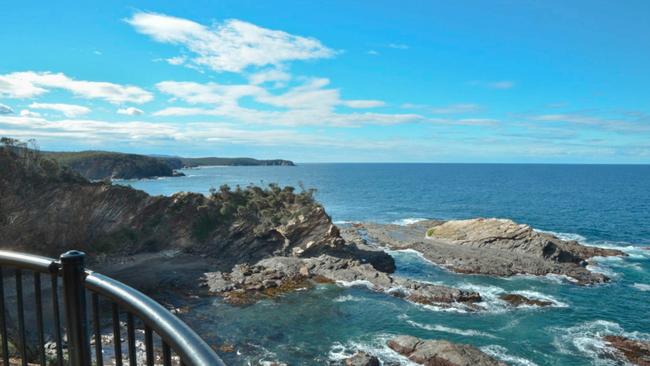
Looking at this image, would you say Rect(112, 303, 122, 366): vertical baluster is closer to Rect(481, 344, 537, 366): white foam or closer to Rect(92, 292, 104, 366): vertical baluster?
Rect(92, 292, 104, 366): vertical baluster

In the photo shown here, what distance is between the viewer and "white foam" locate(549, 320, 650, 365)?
24.8 metres

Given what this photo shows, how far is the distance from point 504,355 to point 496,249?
26856mm

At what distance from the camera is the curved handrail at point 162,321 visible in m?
2.09

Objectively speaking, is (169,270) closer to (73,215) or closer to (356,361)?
(73,215)

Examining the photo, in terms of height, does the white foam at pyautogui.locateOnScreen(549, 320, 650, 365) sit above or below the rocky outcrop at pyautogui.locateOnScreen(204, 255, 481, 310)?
below

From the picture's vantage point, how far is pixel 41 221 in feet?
128

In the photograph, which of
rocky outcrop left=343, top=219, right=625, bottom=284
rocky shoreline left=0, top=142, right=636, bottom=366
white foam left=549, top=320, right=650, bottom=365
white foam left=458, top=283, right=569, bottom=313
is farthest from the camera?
rocky outcrop left=343, top=219, right=625, bottom=284

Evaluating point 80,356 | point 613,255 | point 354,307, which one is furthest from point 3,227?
point 613,255

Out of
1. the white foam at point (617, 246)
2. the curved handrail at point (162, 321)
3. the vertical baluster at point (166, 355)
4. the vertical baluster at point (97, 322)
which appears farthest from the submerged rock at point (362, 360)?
the white foam at point (617, 246)

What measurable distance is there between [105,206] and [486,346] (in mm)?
39320

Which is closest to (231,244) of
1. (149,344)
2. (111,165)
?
(149,344)

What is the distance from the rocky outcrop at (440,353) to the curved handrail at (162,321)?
23309 mm

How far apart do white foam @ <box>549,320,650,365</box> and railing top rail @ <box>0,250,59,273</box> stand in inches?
1131

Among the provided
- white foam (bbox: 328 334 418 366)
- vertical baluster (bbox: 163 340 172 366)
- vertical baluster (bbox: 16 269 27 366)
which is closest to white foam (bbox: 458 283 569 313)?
white foam (bbox: 328 334 418 366)
